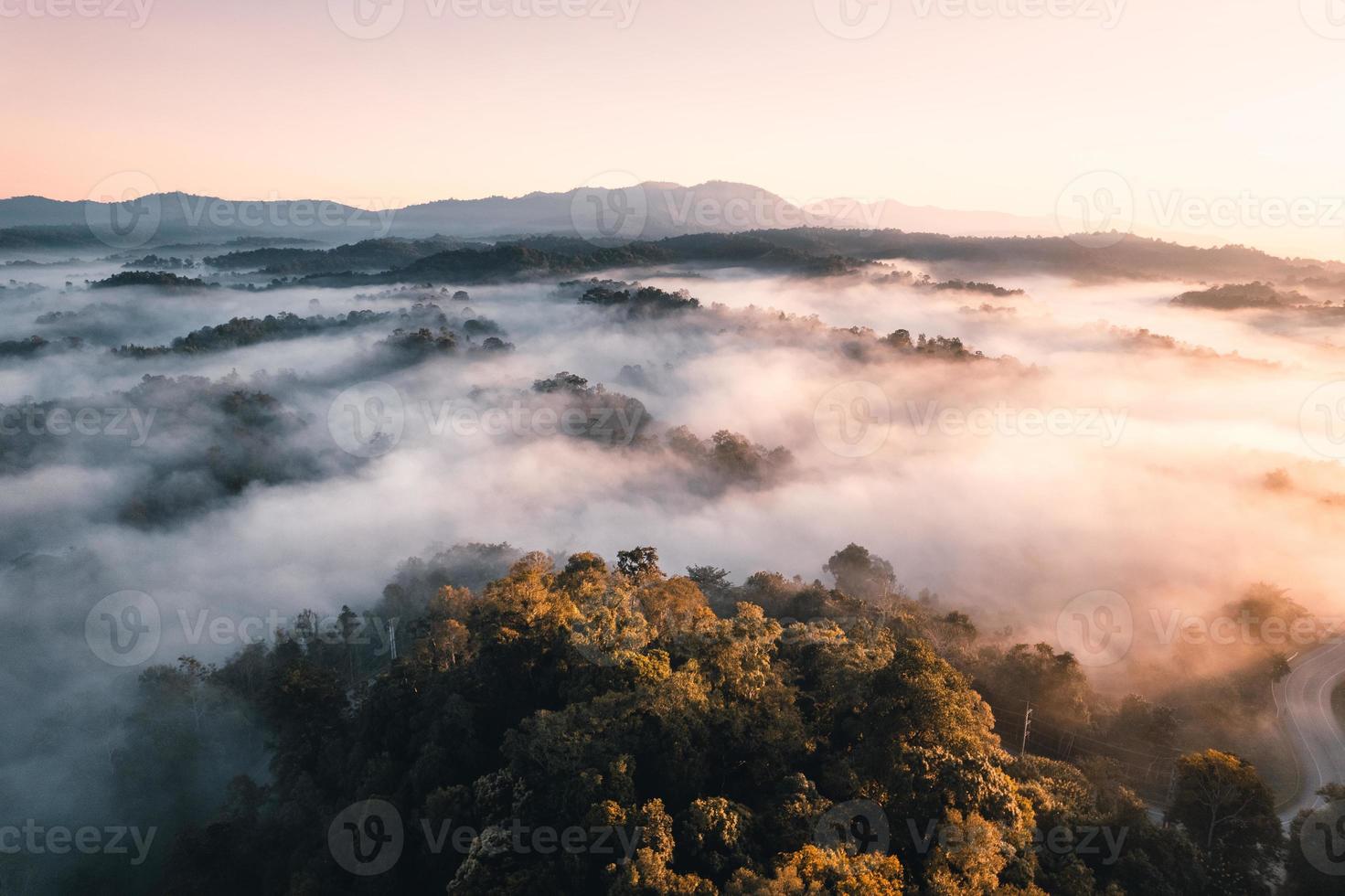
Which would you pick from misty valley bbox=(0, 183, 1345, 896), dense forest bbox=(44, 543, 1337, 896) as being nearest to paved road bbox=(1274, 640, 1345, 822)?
misty valley bbox=(0, 183, 1345, 896)

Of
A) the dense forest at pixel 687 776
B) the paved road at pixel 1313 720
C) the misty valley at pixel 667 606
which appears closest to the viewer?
the dense forest at pixel 687 776

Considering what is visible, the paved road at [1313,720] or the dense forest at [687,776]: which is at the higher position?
the dense forest at [687,776]

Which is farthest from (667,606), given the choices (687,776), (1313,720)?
(1313,720)

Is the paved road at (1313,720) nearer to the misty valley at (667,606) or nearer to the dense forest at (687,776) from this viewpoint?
the misty valley at (667,606)

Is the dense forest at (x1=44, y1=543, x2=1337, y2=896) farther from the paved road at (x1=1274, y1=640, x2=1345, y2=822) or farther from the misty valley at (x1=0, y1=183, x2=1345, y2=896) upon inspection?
the paved road at (x1=1274, y1=640, x2=1345, y2=822)

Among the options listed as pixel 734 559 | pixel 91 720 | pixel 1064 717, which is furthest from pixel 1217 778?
pixel 91 720

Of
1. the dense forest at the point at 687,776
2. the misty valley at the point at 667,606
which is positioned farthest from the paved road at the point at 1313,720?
the dense forest at the point at 687,776
